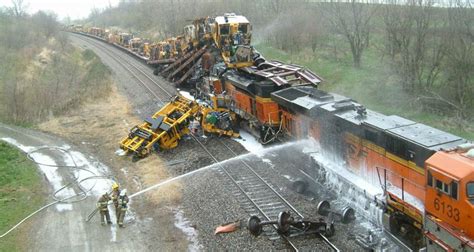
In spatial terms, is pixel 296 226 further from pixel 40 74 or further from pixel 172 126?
pixel 40 74

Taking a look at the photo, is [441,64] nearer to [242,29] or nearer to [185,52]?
[242,29]

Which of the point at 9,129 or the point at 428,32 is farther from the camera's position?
the point at 9,129

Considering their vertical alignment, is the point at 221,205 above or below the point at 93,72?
below

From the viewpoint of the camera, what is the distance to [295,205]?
1409cm

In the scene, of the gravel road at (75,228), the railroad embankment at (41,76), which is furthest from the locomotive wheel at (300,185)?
the railroad embankment at (41,76)

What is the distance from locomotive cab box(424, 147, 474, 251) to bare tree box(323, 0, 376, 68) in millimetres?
22913

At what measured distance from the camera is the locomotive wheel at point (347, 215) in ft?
41.2

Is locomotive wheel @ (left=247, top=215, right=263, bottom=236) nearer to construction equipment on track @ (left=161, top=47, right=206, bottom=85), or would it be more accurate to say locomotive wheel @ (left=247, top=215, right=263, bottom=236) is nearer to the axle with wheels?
the axle with wheels

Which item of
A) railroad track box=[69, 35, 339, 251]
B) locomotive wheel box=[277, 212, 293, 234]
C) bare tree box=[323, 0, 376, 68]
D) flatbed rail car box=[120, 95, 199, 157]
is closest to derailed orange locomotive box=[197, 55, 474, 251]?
railroad track box=[69, 35, 339, 251]

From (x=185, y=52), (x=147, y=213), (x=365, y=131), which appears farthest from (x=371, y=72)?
(x=147, y=213)

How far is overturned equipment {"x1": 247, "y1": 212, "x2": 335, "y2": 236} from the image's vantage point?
39.2ft

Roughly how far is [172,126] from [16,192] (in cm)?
678

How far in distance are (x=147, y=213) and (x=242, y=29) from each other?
14.6m

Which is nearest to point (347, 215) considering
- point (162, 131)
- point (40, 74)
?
point (162, 131)
